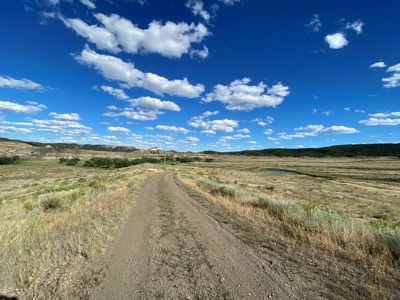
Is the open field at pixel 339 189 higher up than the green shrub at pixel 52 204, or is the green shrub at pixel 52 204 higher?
the green shrub at pixel 52 204

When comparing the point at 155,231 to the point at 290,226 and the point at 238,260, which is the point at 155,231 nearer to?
the point at 238,260

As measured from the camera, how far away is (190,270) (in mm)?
5262

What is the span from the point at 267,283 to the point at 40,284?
492cm

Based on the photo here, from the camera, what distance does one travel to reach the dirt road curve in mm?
4336

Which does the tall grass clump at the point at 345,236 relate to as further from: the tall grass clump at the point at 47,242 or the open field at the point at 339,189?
the open field at the point at 339,189

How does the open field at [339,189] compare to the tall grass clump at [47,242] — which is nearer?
the tall grass clump at [47,242]

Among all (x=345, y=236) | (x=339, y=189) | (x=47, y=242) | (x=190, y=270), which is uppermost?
(x=345, y=236)

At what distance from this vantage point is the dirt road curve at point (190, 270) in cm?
434

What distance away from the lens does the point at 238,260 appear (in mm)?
5816

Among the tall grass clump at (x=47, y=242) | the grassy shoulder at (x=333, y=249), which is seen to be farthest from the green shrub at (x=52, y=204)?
the grassy shoulder at (x=333, y=249)

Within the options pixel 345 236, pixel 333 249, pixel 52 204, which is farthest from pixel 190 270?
pixel 52 204

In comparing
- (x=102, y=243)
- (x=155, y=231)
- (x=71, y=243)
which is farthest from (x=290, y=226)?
(x=71, y=243)

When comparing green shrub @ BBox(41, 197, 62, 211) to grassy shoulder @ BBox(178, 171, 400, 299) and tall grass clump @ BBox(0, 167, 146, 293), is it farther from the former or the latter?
grassy shoulder @ BBox(178, 171, 400, 299)

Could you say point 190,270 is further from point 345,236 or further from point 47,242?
point 345,236
